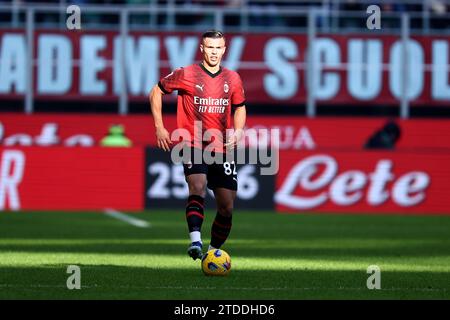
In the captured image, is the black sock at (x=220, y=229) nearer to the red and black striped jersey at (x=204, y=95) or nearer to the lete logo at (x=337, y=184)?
the red and black striped jersey at (x=204, y=95)

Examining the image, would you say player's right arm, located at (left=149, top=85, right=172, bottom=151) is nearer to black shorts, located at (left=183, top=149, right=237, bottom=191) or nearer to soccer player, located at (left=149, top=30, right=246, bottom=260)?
soccer player, located at (left=149, top=30, right=246, bottom=260)

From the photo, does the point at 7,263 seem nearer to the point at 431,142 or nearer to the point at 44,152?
the point at 44,152

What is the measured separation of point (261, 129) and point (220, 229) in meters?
15.4

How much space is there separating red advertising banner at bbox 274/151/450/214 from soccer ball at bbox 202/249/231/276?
43.4 ft

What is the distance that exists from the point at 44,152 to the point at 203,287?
1459cm

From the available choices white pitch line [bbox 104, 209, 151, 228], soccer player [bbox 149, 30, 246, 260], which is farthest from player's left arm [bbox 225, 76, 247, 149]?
white pitch line [bbox 104, 209, 151, 228]

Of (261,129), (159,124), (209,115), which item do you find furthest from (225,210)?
(261,129)

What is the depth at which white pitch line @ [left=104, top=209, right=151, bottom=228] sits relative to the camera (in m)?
21.0

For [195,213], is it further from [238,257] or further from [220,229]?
[238,257]

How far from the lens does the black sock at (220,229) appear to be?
12.5 m

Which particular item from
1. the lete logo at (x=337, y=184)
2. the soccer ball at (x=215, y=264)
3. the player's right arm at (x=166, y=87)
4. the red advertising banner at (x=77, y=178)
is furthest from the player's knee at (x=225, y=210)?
the lete logo at (x=337, y=184)

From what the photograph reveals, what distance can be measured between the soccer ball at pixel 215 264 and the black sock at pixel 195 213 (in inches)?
11.9

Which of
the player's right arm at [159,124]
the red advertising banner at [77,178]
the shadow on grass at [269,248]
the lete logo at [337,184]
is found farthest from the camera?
the lete logo at [337,184]
